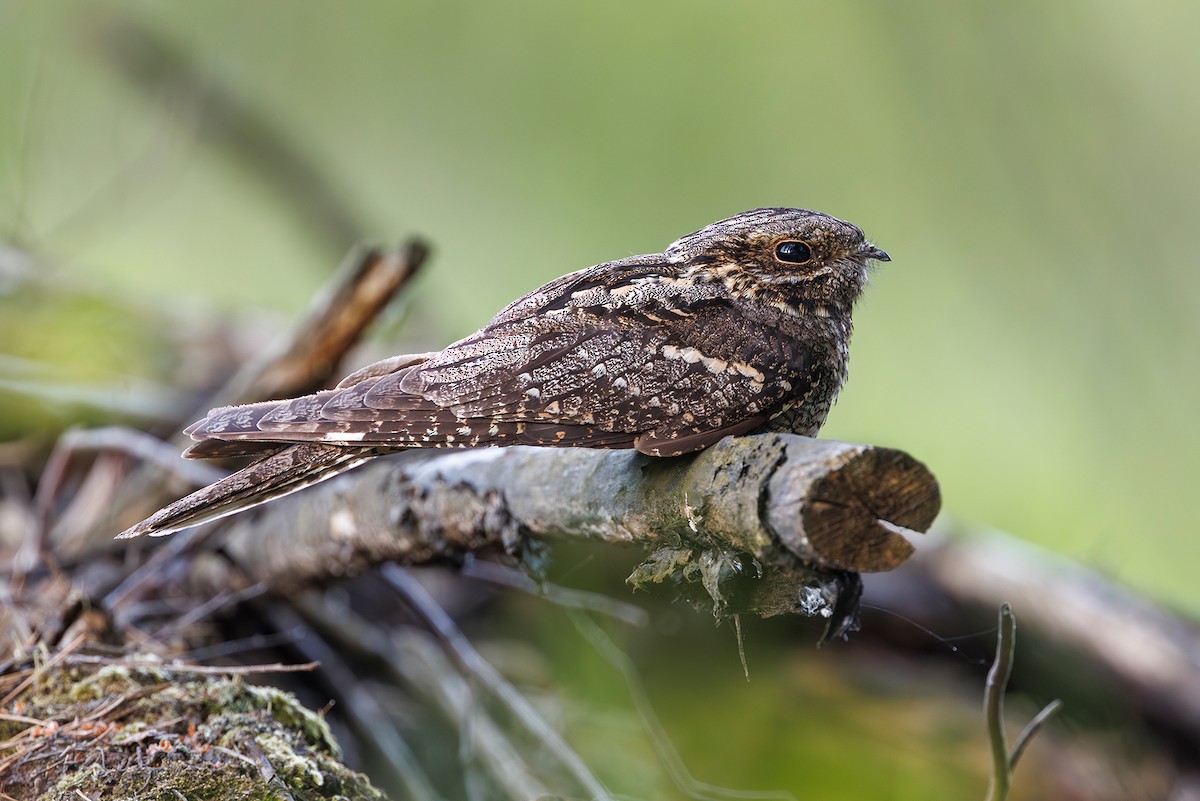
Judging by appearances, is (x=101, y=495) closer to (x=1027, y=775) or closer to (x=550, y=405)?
(x=550, y=405)

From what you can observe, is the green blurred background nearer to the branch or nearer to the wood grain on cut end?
the branch

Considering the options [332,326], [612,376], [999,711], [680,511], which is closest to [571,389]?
[612,376]

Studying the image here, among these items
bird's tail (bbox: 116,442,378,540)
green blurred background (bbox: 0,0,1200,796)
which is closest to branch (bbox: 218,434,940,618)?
bird's tail (bbox: 116,442,378,540)

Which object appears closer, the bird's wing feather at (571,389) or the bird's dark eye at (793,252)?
the bird's wing feather at (571,389)

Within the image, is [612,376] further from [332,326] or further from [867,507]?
[332,326]

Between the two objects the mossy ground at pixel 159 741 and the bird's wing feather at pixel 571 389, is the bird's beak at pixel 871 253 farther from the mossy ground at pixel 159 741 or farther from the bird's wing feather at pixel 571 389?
the mossy ground at pixel 159 741

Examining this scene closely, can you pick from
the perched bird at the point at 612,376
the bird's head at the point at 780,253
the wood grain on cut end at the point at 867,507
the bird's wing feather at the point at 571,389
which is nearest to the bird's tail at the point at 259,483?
the perched bird at the point at 612,376
